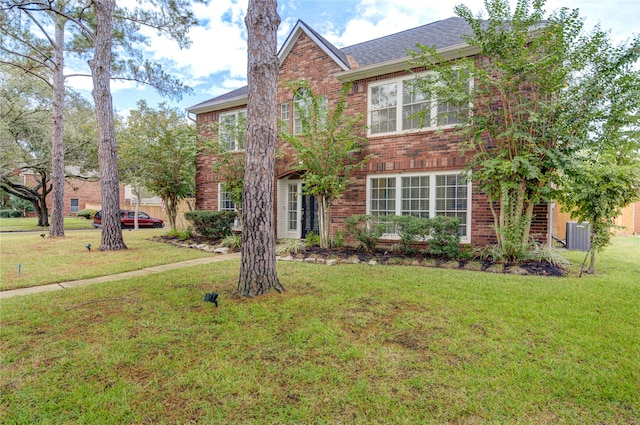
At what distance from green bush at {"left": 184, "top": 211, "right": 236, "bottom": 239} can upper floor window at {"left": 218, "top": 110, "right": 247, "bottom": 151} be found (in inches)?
90.0

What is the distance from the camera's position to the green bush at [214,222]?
11602 mm

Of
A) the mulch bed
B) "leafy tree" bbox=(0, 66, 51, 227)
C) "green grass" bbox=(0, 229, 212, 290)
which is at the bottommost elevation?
"green grass" bbox=(0, 229, 212, 290)

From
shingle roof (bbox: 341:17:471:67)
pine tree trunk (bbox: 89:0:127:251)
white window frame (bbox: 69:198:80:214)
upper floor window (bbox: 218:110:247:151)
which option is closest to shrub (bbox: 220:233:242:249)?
pine tree trunk (bbox: 89:0:127:251)

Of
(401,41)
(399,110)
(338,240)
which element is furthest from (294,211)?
(401,41)

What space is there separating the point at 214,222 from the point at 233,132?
3108 mm

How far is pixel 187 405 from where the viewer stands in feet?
7.65

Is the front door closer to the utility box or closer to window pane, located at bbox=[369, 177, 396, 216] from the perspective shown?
window pane, located at bbox=[369, 177, 396, 216]

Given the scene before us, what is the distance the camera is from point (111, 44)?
10484 mm

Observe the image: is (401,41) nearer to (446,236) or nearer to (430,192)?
(430,192)

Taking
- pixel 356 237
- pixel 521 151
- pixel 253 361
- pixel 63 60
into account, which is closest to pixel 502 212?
pixel 521 151

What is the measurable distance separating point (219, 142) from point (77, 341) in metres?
9.02

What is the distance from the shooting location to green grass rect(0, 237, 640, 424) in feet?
7.52

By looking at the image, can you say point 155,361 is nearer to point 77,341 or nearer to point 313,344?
point 77,341

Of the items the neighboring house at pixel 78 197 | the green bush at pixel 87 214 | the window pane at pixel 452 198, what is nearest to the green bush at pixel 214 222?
the window pane at pixel 452 198
